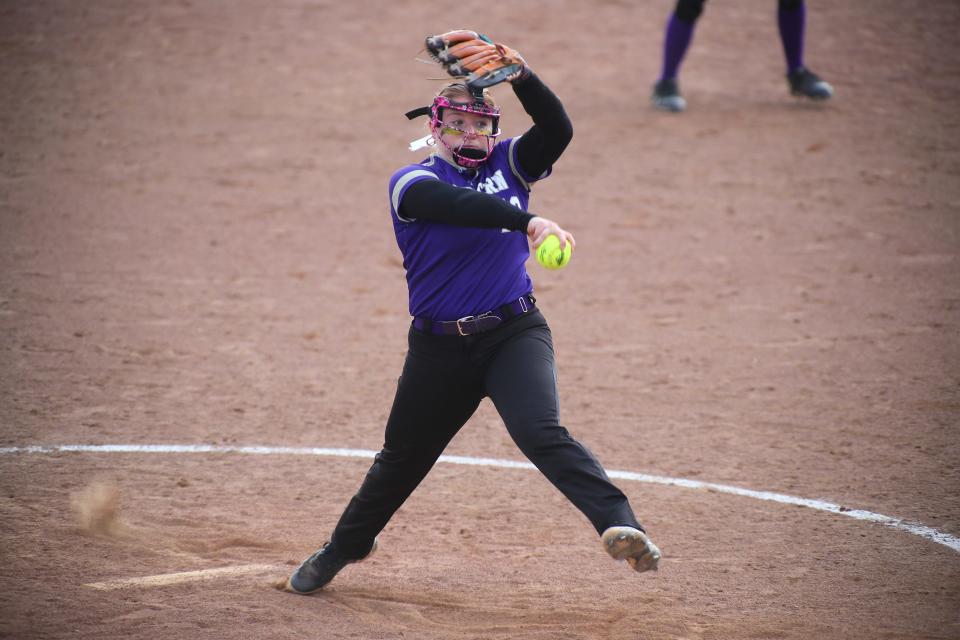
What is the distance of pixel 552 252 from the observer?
3.63 meters

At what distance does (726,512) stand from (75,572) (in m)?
3.30

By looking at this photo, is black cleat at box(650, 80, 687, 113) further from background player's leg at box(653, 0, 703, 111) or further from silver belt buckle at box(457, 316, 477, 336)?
silver belt buckle at box(457, 316, 477, 336)

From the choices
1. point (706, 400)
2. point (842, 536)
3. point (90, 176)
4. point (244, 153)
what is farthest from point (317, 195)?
point (842, 536)

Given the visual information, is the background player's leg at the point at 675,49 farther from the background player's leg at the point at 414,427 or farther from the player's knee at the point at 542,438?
the player's knee at the point at 542,438

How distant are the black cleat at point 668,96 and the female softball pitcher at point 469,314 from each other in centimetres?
897

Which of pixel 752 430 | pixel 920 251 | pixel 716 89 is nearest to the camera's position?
pixel 752 430

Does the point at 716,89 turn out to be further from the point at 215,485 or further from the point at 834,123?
the point at 215,485

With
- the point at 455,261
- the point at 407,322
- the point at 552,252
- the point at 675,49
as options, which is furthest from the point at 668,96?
the point at 552,252

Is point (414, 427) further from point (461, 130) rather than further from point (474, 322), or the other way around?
point (461, 130)

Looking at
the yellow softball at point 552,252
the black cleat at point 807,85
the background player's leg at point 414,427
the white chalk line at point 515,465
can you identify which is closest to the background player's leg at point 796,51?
the black cleat at point 807,85

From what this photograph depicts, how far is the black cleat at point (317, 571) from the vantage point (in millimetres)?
4523

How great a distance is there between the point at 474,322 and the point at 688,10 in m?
9.13

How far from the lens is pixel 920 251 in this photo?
32.2ft

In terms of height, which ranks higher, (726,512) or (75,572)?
(75,572)
